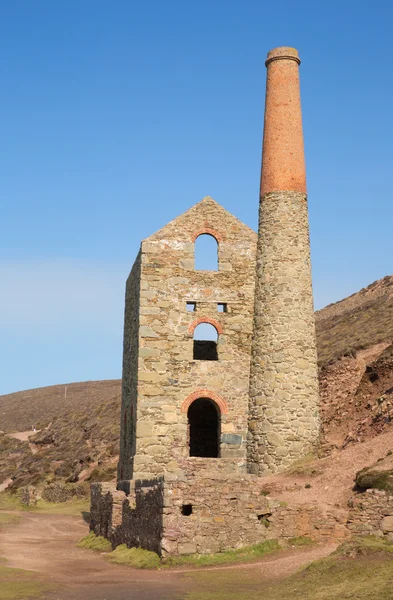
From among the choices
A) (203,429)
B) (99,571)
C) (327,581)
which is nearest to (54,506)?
(203,429)

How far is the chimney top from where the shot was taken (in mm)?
27094

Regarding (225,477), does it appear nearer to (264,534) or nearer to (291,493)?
(264,534)

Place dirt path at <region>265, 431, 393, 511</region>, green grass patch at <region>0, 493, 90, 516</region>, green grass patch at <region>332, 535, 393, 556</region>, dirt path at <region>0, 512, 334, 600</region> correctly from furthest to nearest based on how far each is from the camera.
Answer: green grass patch at <region>0, 493, 90, 516</region> < dirt path at <region>265, 431, 393, 511</region> < dirt path at <region>0, 512, 334, 600</region> < green grass patch at <region>332, 535, 393, 556</region>

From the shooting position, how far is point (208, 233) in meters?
27.0

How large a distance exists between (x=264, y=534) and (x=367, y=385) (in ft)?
34.9

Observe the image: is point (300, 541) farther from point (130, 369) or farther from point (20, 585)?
point (130, 369)

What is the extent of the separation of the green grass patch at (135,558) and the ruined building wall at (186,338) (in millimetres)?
4888

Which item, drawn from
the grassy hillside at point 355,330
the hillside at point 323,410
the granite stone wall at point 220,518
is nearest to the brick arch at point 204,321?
the hillside at point 323,410

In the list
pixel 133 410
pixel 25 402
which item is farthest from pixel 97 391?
pixel 133 410

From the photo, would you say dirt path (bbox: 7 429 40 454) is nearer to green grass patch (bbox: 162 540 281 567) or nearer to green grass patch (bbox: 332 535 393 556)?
green grass patch (bbox: 162 540 281 567)

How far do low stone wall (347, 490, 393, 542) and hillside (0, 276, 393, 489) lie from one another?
6.43 m

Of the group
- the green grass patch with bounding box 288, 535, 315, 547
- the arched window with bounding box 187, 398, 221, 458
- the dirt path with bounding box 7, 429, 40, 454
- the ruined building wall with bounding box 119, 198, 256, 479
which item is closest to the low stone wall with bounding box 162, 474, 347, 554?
the green grass patch with bounding box 288, 535, 315, 547

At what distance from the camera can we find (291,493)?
20891 mm

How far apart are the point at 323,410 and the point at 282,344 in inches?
174
